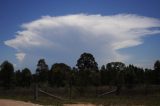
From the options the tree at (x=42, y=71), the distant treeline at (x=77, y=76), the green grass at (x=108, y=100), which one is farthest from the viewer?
the tree at (x=42, y=71)

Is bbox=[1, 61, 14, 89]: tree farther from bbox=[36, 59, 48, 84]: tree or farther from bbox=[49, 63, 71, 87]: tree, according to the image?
bbox=[36, 59, 48, 84]: tree

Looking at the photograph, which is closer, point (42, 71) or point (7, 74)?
point (7, 74)

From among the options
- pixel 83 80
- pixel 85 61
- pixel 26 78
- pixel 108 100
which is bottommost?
pixel 108 100

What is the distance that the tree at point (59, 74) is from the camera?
48.6 meters

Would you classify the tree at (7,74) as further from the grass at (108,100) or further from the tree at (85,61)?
the tree at (85,61)

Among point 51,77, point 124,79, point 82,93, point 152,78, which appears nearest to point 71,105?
point 82,93

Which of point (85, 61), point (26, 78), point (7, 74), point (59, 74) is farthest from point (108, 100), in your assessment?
point (85, 61)

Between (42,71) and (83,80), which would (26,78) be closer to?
(42,71)

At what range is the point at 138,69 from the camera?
55031 millimetres

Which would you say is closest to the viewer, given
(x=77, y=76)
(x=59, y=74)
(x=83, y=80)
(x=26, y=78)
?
(x=83, y=80)

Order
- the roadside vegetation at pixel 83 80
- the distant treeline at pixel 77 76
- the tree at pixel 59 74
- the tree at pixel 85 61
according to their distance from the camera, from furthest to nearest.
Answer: the tree at pixel 85 61
the tree at pixel 59 74
the distant treeline at pixel 77 76
the roadside vegetation at pixel 83 80

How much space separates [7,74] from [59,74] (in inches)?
349

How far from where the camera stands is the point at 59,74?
167 feet

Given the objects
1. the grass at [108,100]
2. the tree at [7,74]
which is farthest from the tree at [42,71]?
the grass at [108,100]
